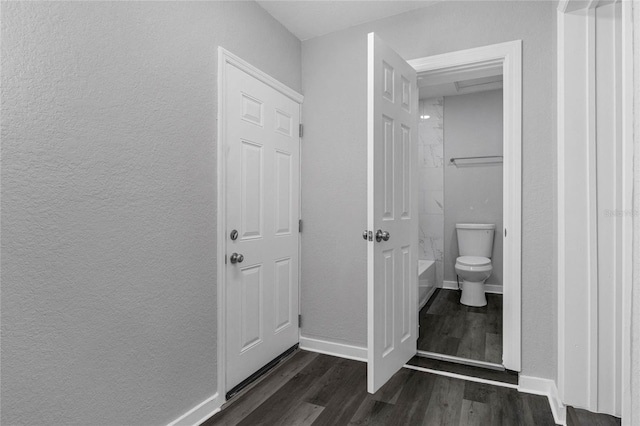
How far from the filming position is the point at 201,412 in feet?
6.05

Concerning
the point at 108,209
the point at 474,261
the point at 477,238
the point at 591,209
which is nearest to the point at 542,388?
the point at 591,209

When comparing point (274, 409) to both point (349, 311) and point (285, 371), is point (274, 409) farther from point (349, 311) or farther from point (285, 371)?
point (349, 311)

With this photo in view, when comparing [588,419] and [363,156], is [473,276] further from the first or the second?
[588,419]

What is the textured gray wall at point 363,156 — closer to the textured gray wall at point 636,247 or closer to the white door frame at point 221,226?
the white door frame at point 221,226

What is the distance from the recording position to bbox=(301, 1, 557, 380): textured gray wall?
2.09 m

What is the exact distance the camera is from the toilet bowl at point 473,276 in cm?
369

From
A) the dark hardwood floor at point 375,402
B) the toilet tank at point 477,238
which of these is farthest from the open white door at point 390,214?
the toilet tank at point 477,238

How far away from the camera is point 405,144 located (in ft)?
7.89

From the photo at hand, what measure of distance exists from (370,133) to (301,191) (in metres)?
1.00

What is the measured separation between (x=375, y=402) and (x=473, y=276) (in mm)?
2191

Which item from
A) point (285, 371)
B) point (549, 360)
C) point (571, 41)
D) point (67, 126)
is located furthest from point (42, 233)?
point (549, 360)

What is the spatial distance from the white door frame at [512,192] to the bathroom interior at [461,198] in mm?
1375

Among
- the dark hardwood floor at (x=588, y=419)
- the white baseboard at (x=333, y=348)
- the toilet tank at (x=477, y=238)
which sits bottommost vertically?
the white baseboard at (x=333, y=348)

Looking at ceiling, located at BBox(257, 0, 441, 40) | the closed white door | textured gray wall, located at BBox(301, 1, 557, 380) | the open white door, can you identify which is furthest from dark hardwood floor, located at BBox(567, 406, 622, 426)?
ceiling, located at BBox(257, 0, 441, 40)
